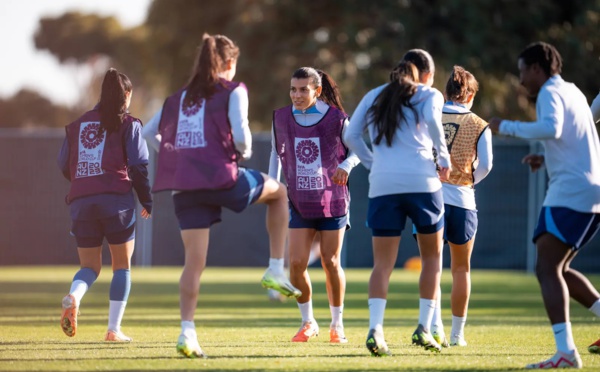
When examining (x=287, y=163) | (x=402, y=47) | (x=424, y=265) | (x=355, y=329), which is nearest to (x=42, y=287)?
(x=355, y=329)

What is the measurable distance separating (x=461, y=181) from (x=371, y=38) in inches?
843

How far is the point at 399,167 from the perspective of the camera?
26.0ft

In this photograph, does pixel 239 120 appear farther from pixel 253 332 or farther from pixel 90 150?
pixel 253 332

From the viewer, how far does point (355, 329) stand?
11.1 m

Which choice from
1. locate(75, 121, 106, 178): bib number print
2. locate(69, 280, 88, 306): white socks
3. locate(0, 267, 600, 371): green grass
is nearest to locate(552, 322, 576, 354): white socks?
locate(0, 267, 600, 371): green grass

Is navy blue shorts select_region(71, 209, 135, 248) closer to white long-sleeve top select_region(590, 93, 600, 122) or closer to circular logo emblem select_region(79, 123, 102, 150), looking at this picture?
circular logo emblem select_region(79, 123, 102, 150)

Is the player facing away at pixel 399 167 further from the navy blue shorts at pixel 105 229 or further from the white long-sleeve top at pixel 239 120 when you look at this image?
the navy blue shorts at pixel 105 229

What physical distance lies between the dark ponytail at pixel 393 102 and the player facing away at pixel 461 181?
1.21 metres

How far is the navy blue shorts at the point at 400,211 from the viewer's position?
→ 26.1 ft

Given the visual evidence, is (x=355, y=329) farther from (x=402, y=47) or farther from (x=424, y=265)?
(x=402, y=47)

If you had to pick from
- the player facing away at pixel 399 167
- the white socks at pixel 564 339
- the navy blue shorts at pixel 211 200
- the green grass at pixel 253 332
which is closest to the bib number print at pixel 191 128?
the navy blue shorts at pixel 211 200

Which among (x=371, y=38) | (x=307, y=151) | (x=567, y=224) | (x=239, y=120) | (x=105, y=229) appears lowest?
(x=105, y=229)

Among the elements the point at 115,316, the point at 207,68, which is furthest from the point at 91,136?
the point at 207,68

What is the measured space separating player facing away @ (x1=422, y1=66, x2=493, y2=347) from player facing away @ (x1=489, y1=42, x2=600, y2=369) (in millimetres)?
1549
